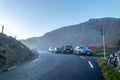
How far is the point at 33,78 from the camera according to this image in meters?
10.4

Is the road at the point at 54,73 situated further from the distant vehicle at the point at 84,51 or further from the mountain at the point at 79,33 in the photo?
the mountain at the point at 79,33

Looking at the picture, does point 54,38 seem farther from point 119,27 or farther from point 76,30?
point 119,27

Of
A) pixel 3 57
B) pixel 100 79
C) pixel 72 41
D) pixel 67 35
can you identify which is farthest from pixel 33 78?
pixel 67 35

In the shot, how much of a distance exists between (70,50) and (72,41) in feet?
295

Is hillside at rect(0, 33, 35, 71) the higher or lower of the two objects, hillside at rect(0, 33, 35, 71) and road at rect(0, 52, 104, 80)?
the higher

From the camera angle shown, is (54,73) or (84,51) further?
(84,51)

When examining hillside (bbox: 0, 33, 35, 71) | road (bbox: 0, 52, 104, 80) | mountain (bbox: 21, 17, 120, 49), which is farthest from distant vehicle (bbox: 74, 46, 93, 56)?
mountain (bbox: 21, 17, 120, 49)

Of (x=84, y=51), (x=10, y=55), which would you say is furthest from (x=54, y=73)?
(x=84, y=51)

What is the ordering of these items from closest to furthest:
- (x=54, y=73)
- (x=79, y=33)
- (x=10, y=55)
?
1. (x=54, y=73)
2. (x=10, y=55)
3. (x=79, y=33)

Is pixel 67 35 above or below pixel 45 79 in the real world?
above

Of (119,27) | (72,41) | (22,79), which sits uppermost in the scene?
(119,27)

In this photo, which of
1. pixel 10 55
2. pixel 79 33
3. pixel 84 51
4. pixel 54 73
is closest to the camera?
pixel 54 73

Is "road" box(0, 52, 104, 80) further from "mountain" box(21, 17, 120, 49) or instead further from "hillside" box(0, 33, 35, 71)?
"mountain" box(21, 17, 120, 49)

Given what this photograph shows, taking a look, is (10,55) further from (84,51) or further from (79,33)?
(79,33)
